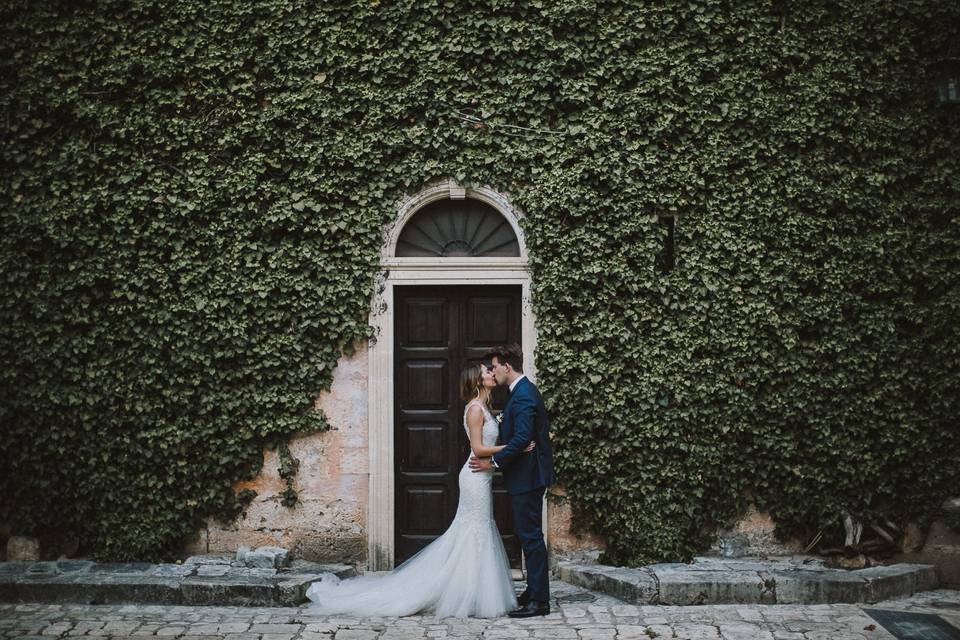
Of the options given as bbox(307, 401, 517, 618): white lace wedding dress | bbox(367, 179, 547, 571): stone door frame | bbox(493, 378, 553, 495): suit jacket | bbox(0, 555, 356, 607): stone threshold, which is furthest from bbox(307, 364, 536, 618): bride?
bbox(367, 179, 547, 571): stone door frame

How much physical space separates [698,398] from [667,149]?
2.35 m

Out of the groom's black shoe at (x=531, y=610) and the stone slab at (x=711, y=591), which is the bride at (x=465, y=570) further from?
the stone slab at (x=711, y=591)

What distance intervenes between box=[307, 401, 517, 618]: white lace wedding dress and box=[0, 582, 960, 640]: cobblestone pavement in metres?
0.11

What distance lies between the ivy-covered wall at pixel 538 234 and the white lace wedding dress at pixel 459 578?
144 centimetres

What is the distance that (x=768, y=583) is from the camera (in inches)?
277

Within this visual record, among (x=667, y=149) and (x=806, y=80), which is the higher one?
(x=806, y=80)

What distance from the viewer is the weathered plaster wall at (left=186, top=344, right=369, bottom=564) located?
8.05 m

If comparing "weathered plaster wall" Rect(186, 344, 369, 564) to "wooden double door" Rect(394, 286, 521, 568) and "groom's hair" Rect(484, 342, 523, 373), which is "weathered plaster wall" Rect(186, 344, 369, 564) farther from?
"groom's hair" Rect(484, 342, 523, 373)

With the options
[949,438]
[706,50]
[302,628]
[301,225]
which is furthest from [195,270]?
[949,438]

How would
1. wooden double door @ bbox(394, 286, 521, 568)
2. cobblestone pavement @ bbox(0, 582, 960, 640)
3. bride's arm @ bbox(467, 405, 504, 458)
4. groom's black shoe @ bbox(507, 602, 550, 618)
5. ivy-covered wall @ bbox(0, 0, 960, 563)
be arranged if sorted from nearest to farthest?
1. cobblestone pavement @ bbox(0, 582, 960, 640)
2. groom's black shoe @ bbox(507, 602, 550, 618)
3. bride's arm @ bbox(467, 405, 504, 458)
4. ivy-covered wall @ bbox(0, 0, 960, 563)
5. wooden double door @ bbox(394, 286, 521, 568)

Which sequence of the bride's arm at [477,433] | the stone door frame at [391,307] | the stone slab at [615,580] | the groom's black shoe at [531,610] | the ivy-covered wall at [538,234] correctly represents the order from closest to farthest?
the groom's black shoe at [531,610], the bride's arm at [477,433], the stone slab at [615,580], the ivy-covered wall at [538,234], the stone door frame at [391,307]

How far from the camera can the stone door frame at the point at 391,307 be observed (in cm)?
804

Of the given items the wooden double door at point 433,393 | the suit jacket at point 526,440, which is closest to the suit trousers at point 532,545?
the suit jacket at point 526,440

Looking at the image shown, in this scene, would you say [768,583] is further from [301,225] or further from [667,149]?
[301,225]
